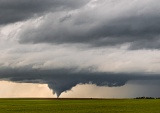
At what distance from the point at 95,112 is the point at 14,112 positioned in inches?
678

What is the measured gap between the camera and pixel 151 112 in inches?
2630

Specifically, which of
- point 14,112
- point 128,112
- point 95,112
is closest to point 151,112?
point 128,112

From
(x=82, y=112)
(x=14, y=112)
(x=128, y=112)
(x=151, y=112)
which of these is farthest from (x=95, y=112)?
(x=14, y=112)

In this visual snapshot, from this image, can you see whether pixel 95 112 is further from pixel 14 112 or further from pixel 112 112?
pixel 14 112

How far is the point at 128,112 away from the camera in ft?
227

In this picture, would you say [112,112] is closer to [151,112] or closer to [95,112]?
[95,112]

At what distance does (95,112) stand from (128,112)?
6887mm

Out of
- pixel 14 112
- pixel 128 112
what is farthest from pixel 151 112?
pixel 14 112

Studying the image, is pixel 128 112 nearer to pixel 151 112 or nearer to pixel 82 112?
pixel 151 112

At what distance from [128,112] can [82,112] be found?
9.59m

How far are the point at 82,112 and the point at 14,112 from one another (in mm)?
14549

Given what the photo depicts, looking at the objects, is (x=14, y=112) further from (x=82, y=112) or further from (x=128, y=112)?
(x=128, y=112)

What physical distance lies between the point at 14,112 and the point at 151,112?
28573mm

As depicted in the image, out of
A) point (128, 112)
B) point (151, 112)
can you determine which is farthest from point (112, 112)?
point (151, 112)
